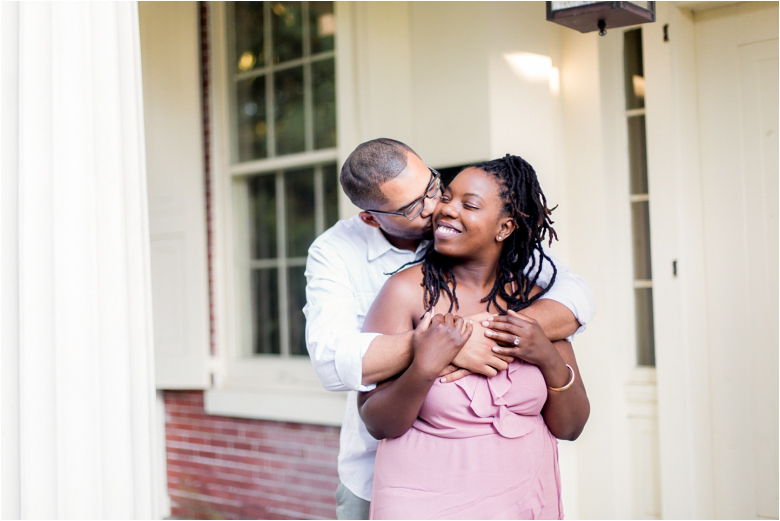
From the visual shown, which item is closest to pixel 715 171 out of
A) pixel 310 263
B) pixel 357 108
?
pixel 357 108

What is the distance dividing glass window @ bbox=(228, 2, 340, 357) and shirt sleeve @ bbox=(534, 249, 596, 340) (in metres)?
2.53

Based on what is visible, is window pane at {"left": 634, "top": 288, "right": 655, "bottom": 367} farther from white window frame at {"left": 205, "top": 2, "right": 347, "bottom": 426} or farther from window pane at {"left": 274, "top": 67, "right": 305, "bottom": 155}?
window pane at {"left": 274, "top": 67, "right": 305, "bottom": 155}

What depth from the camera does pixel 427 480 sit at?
5.54 ft

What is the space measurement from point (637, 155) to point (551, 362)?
2.06 m

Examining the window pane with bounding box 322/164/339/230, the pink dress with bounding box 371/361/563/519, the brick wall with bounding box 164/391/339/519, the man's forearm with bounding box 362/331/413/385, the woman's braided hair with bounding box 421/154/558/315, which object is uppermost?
the window pane with bounding box 322/164/339/230

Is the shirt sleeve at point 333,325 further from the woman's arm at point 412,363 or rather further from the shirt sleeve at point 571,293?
the shirt sleeve at point 571,293

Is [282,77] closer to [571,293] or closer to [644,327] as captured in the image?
[644,327]

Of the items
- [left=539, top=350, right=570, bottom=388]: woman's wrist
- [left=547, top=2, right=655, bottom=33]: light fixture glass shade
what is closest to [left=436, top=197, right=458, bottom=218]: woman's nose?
[left=539, top=350, right=570, bottom=388]: woman's wrist

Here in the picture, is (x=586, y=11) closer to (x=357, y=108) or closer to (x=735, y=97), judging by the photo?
(x=735, y=97)

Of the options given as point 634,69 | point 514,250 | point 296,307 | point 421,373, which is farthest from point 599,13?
point 296,307

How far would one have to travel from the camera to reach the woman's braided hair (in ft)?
5.94

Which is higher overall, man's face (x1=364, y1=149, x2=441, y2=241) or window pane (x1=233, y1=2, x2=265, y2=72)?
window pane (x1=233, y1=2, x2=265, y2=72)

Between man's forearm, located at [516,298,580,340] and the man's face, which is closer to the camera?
man's forearm, located at [516,298,580,340]

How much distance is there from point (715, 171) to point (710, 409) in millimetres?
1081
